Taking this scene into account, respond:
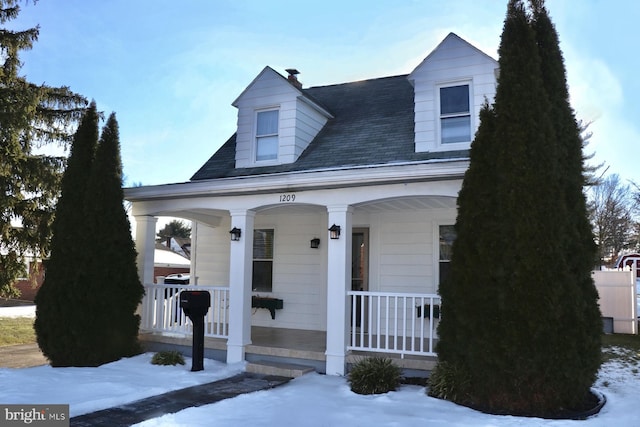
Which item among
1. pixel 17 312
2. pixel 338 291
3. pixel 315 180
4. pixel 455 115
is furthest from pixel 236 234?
pixel 17 312

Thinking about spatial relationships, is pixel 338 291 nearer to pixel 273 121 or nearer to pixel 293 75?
pixel 273 121

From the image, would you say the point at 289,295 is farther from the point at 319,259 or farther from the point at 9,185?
the point at 9,185

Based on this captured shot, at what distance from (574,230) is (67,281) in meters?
7.20

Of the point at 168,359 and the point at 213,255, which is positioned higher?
the point at 213,255

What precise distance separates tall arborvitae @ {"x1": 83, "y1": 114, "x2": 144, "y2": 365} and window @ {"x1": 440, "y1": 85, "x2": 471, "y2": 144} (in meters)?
5.57

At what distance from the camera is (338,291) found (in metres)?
6.88

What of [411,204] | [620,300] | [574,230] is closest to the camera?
[574,230]

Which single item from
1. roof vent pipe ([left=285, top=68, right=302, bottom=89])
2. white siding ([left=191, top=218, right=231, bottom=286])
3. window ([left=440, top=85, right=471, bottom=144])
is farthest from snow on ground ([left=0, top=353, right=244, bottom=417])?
roof vent pipe ([left=285, top=68, right=302, bottom=89])

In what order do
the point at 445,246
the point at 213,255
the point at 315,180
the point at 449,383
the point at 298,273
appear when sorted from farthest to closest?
the point at 213,255
the point at 298,273
the point at 445,246
the point at 315,180
the point at 449,383

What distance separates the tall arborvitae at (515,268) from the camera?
4906mm

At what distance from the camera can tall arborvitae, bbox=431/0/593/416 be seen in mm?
4906

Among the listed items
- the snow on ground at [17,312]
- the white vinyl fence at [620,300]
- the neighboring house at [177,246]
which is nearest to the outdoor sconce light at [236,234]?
the white vinyl fence at [620,300]

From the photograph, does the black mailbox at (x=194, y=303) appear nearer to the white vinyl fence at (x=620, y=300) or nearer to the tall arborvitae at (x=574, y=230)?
the tall arborvitae at (x=574, y=230)

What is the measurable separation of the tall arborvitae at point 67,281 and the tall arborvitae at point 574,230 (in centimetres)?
674
